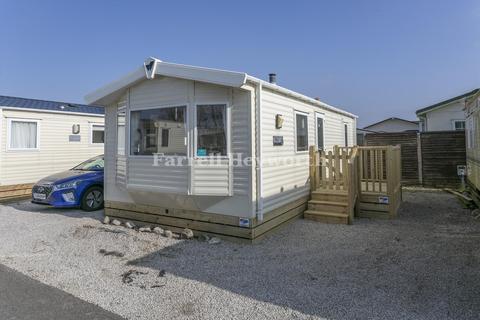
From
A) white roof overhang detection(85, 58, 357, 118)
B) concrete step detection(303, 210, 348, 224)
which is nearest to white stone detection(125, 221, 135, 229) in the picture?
white roof overhang detection(85, 58, 357, 118)

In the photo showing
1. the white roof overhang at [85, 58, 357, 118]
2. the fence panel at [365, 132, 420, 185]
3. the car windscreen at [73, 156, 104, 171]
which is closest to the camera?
the white roof overhang at [85, 58, 357, 118]

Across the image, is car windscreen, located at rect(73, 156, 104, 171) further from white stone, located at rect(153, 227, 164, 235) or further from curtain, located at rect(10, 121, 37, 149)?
white stone, located at rect(153, 227, 164, 235)

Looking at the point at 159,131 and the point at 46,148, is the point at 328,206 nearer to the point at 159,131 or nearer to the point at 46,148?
the point at 159,131

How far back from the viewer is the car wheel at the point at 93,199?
807 cm

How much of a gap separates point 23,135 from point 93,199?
4.34 metres

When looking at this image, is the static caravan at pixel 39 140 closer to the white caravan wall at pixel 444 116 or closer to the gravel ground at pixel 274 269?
the gravel ground at pixel 274 269

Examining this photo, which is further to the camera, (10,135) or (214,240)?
(10,135)

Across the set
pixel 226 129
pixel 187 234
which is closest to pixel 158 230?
pixel 187 234

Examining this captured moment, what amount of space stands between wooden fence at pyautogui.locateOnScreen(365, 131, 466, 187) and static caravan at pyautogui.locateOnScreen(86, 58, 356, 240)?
6998 mm

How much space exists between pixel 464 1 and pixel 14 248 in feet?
38.2

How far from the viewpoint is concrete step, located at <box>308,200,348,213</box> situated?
6.59m

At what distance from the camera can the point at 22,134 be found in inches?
404

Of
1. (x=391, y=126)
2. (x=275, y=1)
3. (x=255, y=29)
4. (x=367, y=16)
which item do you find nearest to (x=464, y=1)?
(x=367, y=16)

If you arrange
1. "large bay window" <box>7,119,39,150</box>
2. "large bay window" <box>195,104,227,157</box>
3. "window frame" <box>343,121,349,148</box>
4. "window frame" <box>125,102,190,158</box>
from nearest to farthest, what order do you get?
"large bay window" <box>195,104,227,157</box>, "window frame" <box>125,102,190,158</box>, "large bay window" <box>7,119,39,150</box>, "window frame" <box>343,121,349,148</box>
